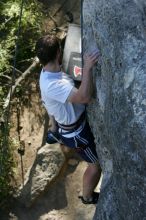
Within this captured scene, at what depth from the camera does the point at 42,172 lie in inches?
323

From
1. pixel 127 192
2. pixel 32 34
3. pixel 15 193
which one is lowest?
pixel 15 193

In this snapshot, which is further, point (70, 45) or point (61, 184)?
point (61, 184)

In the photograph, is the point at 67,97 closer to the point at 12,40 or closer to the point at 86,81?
the point at 86,81

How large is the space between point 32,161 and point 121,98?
435 centimetres

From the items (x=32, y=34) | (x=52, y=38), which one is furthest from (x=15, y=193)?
(x=52, y=38)

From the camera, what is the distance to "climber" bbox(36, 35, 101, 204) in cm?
489

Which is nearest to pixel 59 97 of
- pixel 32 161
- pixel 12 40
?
pixel 32 161

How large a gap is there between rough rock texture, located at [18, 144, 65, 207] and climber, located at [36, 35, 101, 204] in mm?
2269

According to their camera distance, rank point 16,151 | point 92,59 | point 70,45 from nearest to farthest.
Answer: point 92,59, point 70,45, point 16,151

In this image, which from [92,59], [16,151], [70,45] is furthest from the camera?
[16,151]

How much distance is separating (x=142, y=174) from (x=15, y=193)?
436 cm

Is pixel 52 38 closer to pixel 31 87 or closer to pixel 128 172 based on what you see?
pixel 128 172

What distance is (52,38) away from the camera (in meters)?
5.02

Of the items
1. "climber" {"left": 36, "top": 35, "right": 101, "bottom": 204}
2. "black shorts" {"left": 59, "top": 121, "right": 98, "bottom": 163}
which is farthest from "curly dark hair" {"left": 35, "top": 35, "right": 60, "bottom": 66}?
"black shorts" {"left": 59, "top": 121, "right": 98, "bottom": 163}
